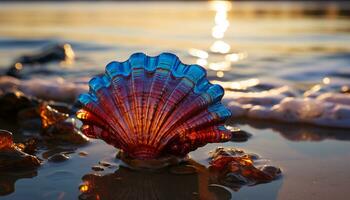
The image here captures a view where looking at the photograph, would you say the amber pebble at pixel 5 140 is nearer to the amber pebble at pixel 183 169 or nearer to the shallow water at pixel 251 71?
the shallow water at pixel 251 71

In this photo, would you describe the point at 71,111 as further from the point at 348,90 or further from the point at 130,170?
the point at 348,90

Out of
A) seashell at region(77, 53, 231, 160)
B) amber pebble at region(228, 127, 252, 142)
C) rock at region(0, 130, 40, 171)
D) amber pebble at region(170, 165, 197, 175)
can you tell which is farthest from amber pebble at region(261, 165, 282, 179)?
rock at region(0, 130, 40, 171)

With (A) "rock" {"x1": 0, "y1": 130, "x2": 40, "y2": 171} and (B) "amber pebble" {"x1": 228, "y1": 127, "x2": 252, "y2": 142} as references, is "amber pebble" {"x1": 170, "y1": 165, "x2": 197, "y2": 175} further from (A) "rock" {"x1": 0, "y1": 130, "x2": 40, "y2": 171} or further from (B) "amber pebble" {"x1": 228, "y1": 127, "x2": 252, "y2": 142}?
(A) "rock" {"x1": 0, "y1": 130, "x2": 40, "y2": 171}

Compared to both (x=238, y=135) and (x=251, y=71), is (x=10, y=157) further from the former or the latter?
(x=251, y=71)

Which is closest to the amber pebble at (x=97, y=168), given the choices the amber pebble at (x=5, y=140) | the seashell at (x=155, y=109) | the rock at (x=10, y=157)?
the seashell at (x=155, y=109)

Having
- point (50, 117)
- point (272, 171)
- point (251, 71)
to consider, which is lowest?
point (272, 171)

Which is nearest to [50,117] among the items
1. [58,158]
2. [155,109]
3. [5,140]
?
[58,158]
